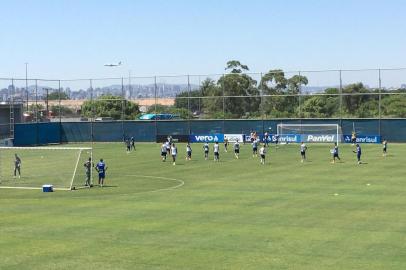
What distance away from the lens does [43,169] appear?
46000mm

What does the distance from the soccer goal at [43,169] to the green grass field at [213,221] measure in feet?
0.92

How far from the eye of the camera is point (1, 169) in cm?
4675

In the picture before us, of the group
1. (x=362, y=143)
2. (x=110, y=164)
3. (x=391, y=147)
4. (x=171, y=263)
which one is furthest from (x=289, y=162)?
(x=171, y=263)

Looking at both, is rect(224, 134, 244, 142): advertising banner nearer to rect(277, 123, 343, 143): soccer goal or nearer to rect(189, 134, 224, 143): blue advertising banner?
rect(189, 134, 224, 143): blue advertising banner

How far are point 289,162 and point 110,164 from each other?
14952 millimetres

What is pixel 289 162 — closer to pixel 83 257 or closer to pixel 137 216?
pixel 137 216

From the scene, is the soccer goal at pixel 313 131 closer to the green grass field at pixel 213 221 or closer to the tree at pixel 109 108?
the tree at pixel 109 108

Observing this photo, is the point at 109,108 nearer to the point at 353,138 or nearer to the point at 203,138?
the point at 203,138

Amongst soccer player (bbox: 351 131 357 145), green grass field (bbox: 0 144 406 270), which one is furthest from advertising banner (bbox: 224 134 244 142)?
green grass field (bbox: 0 144 406 270)

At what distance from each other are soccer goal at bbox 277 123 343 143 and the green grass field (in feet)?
107

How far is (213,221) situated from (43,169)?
2306 centimetres

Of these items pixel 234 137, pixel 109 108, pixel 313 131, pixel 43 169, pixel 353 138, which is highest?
pixel 109 108

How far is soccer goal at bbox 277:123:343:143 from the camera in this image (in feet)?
262

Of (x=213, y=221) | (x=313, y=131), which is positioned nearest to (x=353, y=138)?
(x=313, y=131)
